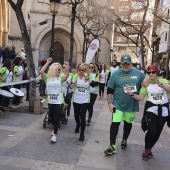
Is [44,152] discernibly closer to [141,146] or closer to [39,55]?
[141,146]

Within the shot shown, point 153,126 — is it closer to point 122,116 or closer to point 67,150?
point 122,116

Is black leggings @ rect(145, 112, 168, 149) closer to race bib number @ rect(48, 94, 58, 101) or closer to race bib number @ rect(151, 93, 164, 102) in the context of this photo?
race bib number @ rect(151, 93, 164, 102)

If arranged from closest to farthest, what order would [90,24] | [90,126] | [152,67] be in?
[152,67] < [90,126] < [90,24]

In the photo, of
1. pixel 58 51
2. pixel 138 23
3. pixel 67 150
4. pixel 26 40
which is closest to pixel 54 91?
pixel 67 150

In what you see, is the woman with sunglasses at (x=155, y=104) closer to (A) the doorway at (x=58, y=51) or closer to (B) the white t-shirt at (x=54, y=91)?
(B) the white t-shirt at (x=54, y=91)

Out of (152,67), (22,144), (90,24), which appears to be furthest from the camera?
(90,24)

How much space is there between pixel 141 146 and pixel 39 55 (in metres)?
31.3

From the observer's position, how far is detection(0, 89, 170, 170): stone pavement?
16.6ft

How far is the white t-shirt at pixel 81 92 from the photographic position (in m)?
6.72

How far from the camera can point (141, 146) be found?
6570 mm

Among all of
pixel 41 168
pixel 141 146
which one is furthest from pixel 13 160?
pixel 141 146

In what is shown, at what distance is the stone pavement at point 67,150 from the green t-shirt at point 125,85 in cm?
98

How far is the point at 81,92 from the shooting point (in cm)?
675

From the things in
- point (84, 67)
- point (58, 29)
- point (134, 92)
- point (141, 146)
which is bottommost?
point (141, 146)
